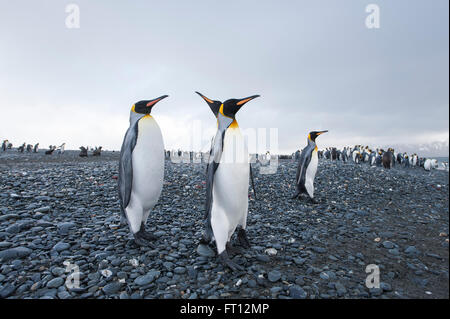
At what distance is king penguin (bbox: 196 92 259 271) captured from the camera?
2.89 meters

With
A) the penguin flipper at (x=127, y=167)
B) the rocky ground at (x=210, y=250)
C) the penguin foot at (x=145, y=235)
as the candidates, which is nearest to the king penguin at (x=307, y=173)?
the rocky ground at (x=210, y=250)

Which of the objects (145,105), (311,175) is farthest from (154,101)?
(311,175)

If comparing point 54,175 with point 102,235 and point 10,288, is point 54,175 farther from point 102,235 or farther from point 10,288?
point 10,288

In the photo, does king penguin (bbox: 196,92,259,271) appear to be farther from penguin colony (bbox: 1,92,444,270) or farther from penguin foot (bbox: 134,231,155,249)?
penguin foot (bbox: 134,231,155,249)

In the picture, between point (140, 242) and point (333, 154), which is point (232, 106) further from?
point (333, 154)

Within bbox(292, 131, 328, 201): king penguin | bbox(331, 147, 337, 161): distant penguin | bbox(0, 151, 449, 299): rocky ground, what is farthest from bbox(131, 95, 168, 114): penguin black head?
bbox(331, 147, 337, 161): distant penguin

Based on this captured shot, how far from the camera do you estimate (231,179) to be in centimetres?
295

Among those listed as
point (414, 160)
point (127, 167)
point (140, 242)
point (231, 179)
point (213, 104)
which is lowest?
point (140, 242)

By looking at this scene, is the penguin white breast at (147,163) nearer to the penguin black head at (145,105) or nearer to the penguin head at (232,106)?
the penguin black head at (145,105)

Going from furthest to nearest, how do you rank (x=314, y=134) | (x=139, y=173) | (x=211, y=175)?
(x=314, y=134), (x=139, y=173), (x=211, y=175)

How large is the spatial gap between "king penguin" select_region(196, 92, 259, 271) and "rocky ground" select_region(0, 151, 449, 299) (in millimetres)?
424

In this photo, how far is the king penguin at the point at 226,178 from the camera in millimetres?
2895

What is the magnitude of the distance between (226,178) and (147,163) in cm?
114
